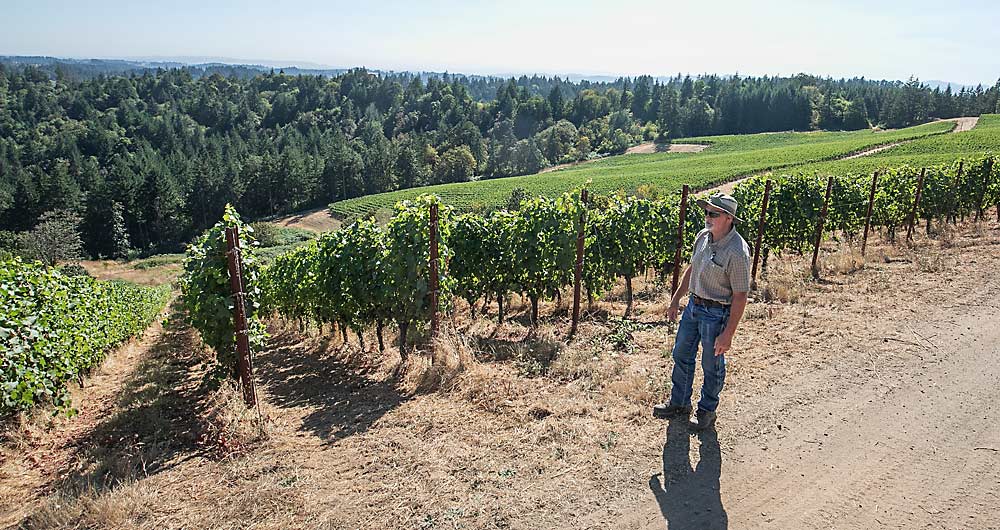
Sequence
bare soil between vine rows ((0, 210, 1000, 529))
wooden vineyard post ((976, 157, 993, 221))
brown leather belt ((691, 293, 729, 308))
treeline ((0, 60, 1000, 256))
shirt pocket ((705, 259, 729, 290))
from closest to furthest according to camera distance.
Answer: bare soil between vine rows ((0, 210, 1000, 529)), shirt pocket ((705, 259, 729, 290)), brown leather belt ((691, 293, 729, 308)), wooden vineyard post ((976, 157, 993, 221)), treeline ((0, 60, 1000, 256))

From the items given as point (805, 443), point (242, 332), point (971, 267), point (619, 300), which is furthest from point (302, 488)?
point (971, 267)

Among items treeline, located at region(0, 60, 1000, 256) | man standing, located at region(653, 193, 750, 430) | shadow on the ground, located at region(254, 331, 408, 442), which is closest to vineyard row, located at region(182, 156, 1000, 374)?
shadow on the ground, located at region(254, 331, 408, 442)

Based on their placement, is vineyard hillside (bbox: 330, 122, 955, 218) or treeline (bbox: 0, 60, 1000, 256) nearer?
vineyard hillside (bbox: 330, 122, 955, 218)

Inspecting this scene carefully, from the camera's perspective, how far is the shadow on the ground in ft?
20.8

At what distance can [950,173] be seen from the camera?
52.3ft

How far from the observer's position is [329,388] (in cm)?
802

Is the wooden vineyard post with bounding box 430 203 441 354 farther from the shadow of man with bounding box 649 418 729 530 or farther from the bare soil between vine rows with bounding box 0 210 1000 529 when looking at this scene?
the shadow of man with bounding box 649 418 729 530

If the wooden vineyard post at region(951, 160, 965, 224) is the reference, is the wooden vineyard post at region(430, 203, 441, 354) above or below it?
below

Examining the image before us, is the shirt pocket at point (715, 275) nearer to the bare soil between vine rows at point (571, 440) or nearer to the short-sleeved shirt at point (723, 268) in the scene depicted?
the short-sleeved shirt at point (723, 268)

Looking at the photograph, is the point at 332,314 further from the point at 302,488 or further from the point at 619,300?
the point at 302,488

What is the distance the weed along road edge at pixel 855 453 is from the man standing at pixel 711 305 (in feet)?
1.21

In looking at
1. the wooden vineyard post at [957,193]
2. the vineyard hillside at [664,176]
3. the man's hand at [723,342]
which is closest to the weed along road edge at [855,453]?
the man's hand at [723,342]

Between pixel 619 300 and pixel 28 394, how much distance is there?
32.5 ft

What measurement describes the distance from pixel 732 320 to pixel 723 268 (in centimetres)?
46
